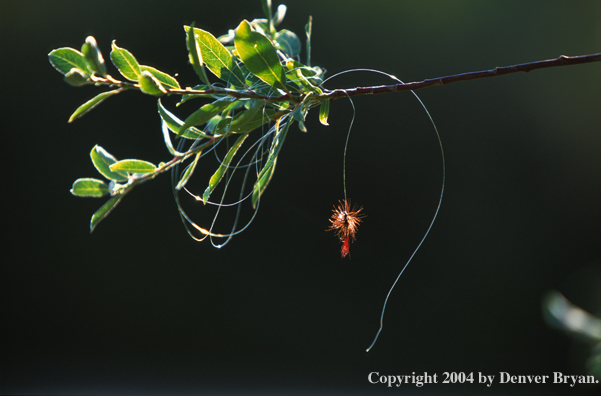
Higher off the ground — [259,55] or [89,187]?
[259,55]

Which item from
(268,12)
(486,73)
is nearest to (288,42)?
(268,12)

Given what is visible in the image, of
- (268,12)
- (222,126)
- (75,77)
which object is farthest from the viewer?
(268,12)

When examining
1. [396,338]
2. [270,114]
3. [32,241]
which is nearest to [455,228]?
[396,338]

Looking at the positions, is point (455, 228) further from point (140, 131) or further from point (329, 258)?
point (140, 131)

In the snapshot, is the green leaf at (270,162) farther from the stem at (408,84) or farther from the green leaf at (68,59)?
the green leaf at (68,59)

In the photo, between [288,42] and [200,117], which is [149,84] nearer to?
[200,117]

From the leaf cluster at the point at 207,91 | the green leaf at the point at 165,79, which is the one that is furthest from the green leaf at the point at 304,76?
the green leaf at the point at 165,79
